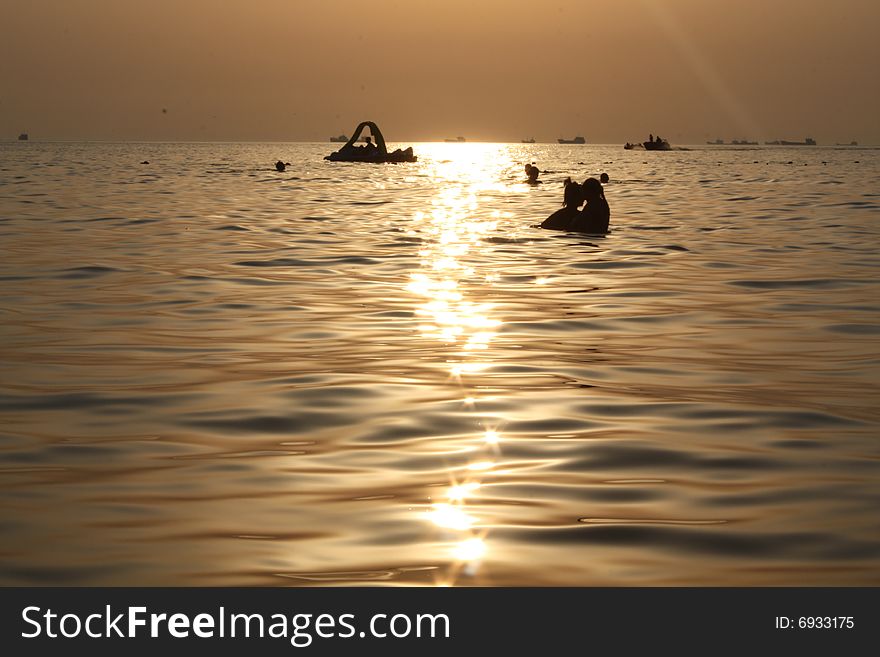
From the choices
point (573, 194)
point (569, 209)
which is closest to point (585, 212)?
point (573, 194)

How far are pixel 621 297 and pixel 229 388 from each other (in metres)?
7.87

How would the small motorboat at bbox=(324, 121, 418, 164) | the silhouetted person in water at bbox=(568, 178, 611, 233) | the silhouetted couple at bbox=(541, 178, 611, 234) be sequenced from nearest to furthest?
the silhouetted person in water at bbox=(568, 178, 611, 233), the silhouetted couple at bbox=(541, 178, 611, 234), the small motorboat at bbox=(324, 121, 418, 164)

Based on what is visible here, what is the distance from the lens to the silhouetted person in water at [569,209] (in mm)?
29359

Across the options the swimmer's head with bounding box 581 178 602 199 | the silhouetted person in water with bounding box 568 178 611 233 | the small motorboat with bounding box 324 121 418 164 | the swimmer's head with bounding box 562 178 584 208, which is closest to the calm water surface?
the swimmer's head with bounding box 581 178 602 199

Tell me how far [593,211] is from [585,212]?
0.97 feet

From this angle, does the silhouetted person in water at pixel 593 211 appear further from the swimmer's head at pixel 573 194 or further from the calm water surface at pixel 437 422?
the calm water surface at pixel 437 422

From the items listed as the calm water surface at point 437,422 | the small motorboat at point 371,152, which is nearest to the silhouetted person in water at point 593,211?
the calm water surface at point 437,422

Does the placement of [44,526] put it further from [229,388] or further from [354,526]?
[229,388]

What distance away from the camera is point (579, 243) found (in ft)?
85.8

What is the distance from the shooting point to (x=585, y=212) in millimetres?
28375

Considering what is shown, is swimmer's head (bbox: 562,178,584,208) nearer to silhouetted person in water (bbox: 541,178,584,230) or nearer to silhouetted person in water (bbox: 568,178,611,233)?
silhouetted person in water (bbox: 541,178,584,230)

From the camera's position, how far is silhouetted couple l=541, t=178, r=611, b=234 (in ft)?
91.3

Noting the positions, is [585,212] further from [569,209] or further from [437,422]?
[437,422]

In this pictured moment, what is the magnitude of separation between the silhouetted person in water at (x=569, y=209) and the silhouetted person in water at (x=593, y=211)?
0.38 meters
